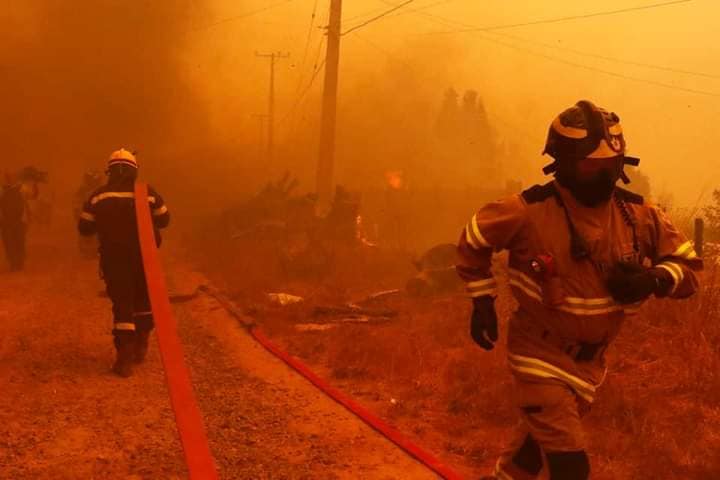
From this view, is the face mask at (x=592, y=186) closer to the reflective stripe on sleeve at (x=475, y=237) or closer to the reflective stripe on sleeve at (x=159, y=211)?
the reflective stripe on sleeve at (x=475, y=237)

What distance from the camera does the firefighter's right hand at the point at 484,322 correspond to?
8.90ft

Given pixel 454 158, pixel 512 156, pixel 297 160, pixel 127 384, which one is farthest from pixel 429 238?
pixel 512 156

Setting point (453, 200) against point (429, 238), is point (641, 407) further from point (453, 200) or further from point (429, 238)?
point (453, 200)

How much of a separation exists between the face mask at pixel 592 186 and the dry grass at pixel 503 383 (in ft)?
6.13

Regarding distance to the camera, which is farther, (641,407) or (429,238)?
(429,238)

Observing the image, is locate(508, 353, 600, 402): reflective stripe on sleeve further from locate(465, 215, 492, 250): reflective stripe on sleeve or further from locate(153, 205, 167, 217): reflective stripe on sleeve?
locate(153, 205, 167, 217): reflective stripe on sleeve

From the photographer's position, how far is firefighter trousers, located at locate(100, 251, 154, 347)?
5711 millimetres

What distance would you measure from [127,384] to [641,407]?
3826 millimetres

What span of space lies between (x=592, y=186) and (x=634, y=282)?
1.34 feet

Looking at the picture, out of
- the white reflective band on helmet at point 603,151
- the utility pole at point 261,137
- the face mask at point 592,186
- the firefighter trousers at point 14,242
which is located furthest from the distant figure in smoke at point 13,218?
the utility pole at point 261,137

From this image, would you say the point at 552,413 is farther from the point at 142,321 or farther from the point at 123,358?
the point at 142,321

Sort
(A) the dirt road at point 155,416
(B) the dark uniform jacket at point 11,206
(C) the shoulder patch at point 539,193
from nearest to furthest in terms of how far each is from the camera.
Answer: (C) the shoulder patch at point 539,193 < (A) the dirt road at point 155,416 < (B) the dark uniform jacket at point 11,206

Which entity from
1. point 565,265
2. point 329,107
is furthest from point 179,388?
point 329,107

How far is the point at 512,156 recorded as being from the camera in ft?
296
